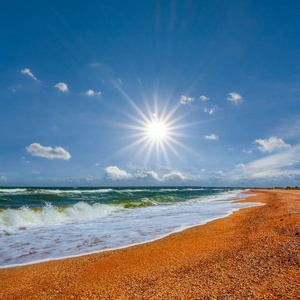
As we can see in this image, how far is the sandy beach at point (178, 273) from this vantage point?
2.63 metres

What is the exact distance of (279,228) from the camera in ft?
18.2

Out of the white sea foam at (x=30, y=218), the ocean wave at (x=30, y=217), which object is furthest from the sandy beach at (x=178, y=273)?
the ocean wave at (x=30, y=217)

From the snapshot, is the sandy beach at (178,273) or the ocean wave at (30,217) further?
the ocean wave at (30,217)

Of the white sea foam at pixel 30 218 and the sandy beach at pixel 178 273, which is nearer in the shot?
the sandy beach at pixel 178 273

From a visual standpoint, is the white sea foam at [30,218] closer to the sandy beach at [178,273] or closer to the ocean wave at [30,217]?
the ocean wave at [30,217]

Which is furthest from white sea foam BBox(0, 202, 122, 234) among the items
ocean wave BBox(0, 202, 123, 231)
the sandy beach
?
the sandy beach

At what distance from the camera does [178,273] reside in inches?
130

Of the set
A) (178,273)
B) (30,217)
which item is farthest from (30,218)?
(178,273)

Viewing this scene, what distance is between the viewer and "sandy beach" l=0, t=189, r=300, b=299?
263 centimetres

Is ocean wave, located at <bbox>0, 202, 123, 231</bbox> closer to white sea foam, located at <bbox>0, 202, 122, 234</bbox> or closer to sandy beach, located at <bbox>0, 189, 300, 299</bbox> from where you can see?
white sea foam, located at <bbox>0, 202, 122, 234</bbox>

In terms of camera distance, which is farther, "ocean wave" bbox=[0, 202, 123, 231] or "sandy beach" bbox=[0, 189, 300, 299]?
"ocean wave" bbox=[0, 202, 123, 231]

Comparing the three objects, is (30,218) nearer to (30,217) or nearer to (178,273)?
(30,217)

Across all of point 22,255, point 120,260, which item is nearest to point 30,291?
point 120,260

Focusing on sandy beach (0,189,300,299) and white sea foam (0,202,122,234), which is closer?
sandy beach (0,189,300,299)
